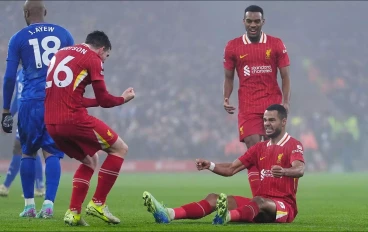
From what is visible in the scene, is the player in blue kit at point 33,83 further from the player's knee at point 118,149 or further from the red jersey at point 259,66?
the red jersey at point 259,66

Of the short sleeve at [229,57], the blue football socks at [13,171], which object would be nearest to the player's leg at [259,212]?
the short sleeve at [229,57]

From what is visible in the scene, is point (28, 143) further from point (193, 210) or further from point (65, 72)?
point (193, 210)

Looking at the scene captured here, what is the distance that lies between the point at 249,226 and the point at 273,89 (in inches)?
120

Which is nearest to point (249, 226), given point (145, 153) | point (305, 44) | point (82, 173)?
point (82, 173)

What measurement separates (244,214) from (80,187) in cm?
147

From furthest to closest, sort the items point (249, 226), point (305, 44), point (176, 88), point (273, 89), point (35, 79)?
point (305, 44) → point (176, 88) → point (273, 89) → point (35, 79) → point (249, 226)

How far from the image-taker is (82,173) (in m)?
8.34

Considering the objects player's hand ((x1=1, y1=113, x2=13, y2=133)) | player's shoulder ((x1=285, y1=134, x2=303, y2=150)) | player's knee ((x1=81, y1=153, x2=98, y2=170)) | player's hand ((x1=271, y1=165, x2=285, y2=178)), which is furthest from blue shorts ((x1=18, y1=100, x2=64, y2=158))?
player's hand ((x1=271, y1=165, x2=285, y2=178))

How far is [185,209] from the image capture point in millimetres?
8312

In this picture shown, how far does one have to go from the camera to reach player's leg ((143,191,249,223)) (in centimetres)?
798

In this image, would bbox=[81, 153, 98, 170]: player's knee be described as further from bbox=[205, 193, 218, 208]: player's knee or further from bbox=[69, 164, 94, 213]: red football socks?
bbox=[205, 193, 218, 208]: player's knee

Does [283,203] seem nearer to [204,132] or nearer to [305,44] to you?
[204,132]

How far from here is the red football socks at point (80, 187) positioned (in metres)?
8.15

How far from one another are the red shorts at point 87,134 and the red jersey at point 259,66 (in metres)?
2.80
